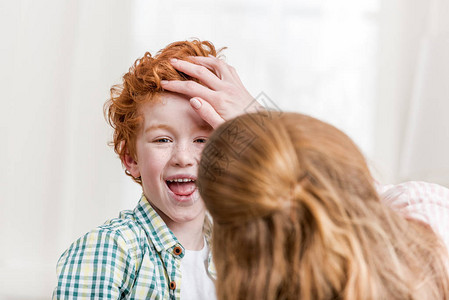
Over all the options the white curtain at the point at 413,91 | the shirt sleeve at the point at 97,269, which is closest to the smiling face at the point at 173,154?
the shirt sleeve at the point at 97,269

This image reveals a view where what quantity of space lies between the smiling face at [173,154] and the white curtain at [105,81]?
524mm

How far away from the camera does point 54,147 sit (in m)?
1.44

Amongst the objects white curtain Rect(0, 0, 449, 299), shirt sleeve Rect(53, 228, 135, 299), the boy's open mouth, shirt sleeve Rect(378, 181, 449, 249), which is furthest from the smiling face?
white curtain Rect(0, 0, 449, 299)

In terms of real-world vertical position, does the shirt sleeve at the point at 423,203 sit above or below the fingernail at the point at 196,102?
below

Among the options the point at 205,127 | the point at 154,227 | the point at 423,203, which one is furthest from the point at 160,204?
the point at 423,203

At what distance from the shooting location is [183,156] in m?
0.93

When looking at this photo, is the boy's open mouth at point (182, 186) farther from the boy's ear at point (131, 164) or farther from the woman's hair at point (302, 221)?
the woman's hair at point (302, 221)

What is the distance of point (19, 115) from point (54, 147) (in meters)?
0.11

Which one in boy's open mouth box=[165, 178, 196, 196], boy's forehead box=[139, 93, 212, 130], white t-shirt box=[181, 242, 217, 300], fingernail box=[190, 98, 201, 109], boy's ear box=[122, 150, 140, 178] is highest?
fingernail box=[190, 98, 201, 109]

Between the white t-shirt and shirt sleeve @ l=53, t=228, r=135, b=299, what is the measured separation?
0.10 m

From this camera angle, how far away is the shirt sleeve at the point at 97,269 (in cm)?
86

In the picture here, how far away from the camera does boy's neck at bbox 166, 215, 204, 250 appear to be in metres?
1.00

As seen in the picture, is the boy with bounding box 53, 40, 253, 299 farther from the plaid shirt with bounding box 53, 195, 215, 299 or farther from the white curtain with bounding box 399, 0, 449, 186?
the white curtain with bounding box 399, 0, 449, 186

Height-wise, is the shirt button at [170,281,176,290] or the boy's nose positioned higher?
the boy's nose
